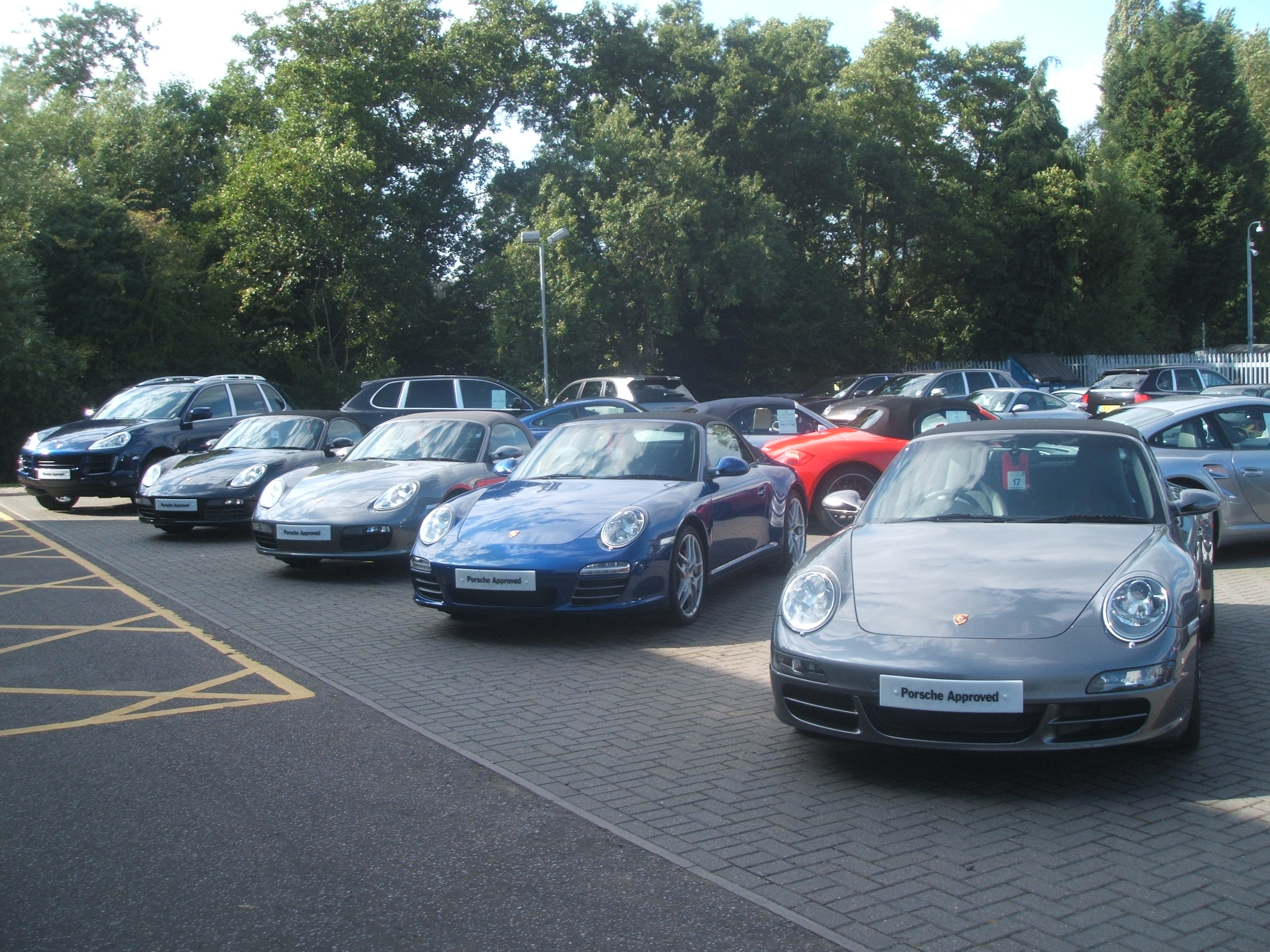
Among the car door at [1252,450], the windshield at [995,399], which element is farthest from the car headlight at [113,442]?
the windshield at [995,399]

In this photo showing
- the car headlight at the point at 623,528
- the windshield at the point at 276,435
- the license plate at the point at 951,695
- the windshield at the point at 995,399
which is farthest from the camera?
the windshield at the point at 995,399

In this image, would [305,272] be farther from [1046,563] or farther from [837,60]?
→ [1046,563]

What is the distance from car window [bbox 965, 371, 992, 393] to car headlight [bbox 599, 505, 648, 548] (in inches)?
787

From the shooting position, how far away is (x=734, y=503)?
8.66 meters

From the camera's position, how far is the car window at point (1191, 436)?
33.0 feet

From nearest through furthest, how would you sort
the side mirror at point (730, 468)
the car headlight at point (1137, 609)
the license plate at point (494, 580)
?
the car headlight at point (1137, 609)
the license plate at point (494, 580)
the side mirror at point (730, 468)

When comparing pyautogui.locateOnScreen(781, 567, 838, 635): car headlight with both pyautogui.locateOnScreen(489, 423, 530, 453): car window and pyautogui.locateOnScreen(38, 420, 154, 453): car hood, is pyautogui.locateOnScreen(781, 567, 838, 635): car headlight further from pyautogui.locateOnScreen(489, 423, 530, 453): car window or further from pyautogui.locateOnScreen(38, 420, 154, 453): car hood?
pyautogui.locateOnScreen(38, 420, 154, 453): car hood

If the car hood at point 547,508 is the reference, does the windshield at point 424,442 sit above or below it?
above

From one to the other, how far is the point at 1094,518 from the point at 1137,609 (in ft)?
3.31

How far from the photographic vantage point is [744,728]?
5406 mm

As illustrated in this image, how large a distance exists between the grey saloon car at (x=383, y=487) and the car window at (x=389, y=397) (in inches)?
269

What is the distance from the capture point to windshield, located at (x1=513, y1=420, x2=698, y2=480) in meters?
8.44

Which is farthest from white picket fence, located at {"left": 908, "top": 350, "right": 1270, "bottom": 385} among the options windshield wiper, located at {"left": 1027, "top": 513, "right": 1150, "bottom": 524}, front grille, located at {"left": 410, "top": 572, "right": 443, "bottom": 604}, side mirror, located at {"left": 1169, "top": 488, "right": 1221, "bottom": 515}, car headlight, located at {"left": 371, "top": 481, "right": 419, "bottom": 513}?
windshield wiper, located at {"left": 1027, "top": 513, "right": 1150, "bottom": 524}

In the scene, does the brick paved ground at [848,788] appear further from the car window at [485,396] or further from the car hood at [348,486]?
the car window at [485,396]
